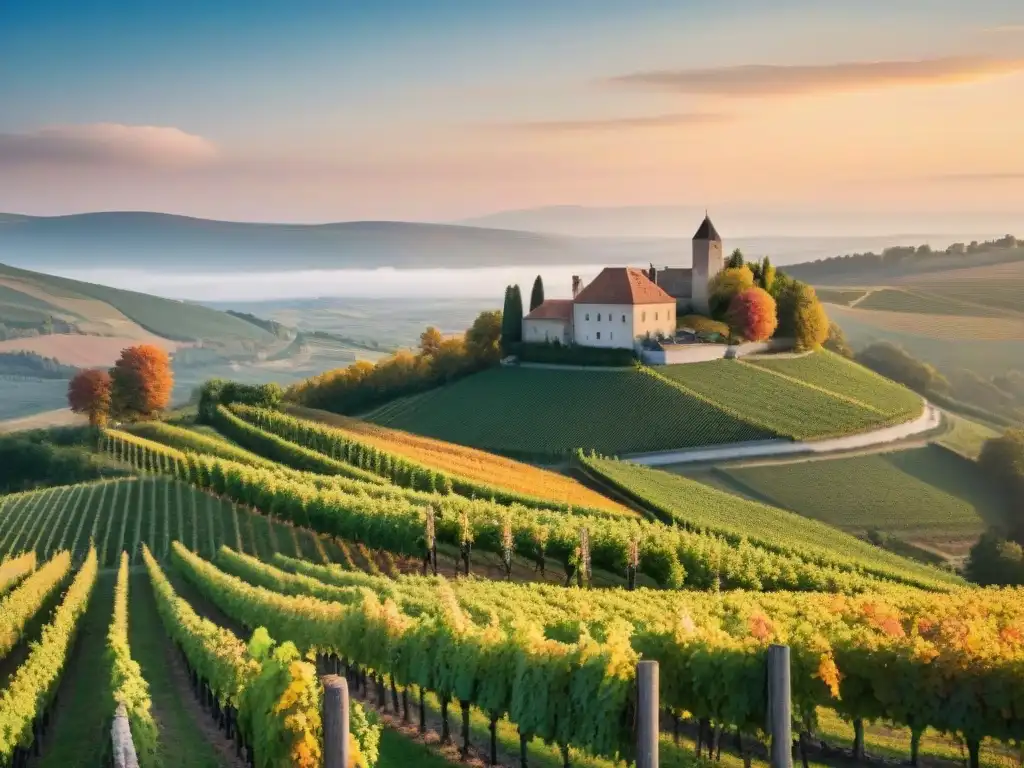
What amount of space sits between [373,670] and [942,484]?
131 feet

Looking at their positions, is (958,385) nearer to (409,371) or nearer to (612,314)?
(612,314)

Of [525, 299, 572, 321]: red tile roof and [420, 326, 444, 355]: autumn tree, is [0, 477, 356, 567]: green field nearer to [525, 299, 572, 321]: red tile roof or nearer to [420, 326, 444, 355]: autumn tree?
[525, 299, 572, 321]: red tile roof

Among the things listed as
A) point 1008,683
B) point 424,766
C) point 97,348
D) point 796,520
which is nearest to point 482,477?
point 796,520

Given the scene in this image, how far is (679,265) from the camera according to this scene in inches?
3196

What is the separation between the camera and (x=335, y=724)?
1013 centimetres

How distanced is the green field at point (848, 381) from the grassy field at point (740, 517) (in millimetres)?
17640

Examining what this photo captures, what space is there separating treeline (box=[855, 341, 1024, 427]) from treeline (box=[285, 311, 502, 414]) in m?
31.4

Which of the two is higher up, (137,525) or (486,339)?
(486,339)

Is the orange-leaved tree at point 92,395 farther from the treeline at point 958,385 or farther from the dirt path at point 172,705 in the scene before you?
the treeline at point 958,385

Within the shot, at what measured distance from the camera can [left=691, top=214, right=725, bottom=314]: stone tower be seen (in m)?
76.0

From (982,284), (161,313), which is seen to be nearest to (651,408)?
(982,284)

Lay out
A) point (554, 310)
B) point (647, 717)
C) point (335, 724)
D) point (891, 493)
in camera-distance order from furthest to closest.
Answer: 1. point (554, 310)
2. point (891, 493)
3. point (647, 717)
4. point (335, 724)

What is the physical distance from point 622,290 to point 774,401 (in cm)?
1263

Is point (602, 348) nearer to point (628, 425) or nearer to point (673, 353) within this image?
point (673, 353)
